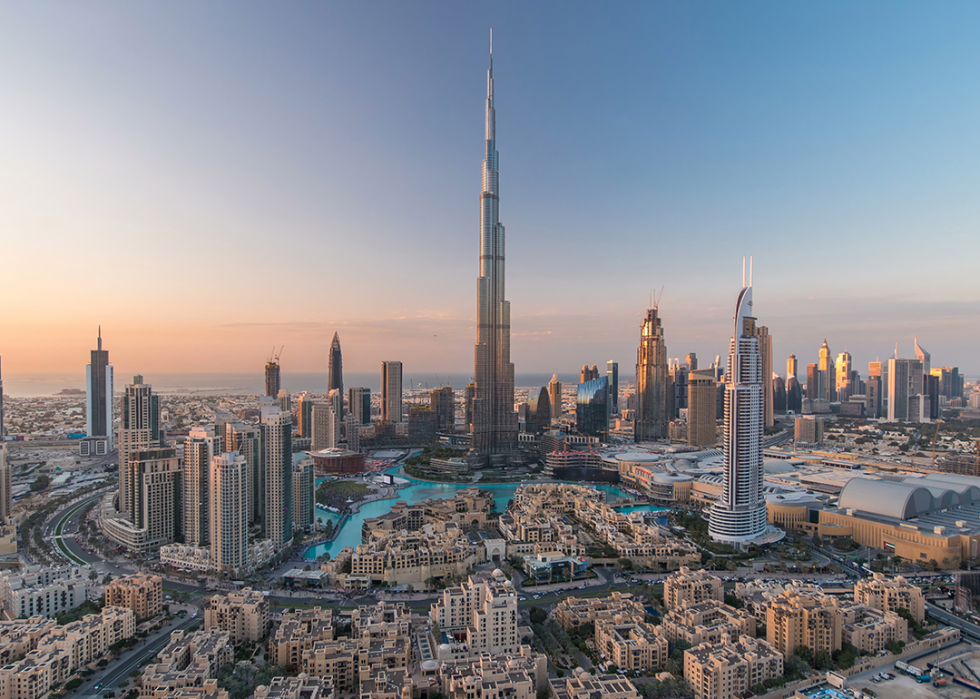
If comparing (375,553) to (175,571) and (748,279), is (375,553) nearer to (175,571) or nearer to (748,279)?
(175,571)

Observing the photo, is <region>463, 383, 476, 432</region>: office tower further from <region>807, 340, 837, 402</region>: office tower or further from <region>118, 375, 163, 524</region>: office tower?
<region>807, 340, 837, 402</region>: office tower

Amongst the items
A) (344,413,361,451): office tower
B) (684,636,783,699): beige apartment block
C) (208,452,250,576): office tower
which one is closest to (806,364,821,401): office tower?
(344,413,361,451): office tower

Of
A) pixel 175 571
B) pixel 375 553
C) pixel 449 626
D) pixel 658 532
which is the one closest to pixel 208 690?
pixel 449 626

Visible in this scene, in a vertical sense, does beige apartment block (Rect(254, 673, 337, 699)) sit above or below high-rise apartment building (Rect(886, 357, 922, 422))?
below

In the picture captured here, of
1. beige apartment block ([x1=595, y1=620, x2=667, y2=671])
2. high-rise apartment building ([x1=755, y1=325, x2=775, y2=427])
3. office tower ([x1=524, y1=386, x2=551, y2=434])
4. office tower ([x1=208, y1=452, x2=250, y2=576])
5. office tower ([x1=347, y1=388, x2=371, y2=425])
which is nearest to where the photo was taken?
beige apartment block ([x1=595, y1=620, x2=667, y2=671])

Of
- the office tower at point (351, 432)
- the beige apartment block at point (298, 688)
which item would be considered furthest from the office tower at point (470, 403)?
the beige apartment block at point (298, 688)

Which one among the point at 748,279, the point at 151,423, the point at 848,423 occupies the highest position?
the point at 748,279

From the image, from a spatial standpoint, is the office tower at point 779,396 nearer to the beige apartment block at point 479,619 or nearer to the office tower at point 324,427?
the office tower at point 324,427
